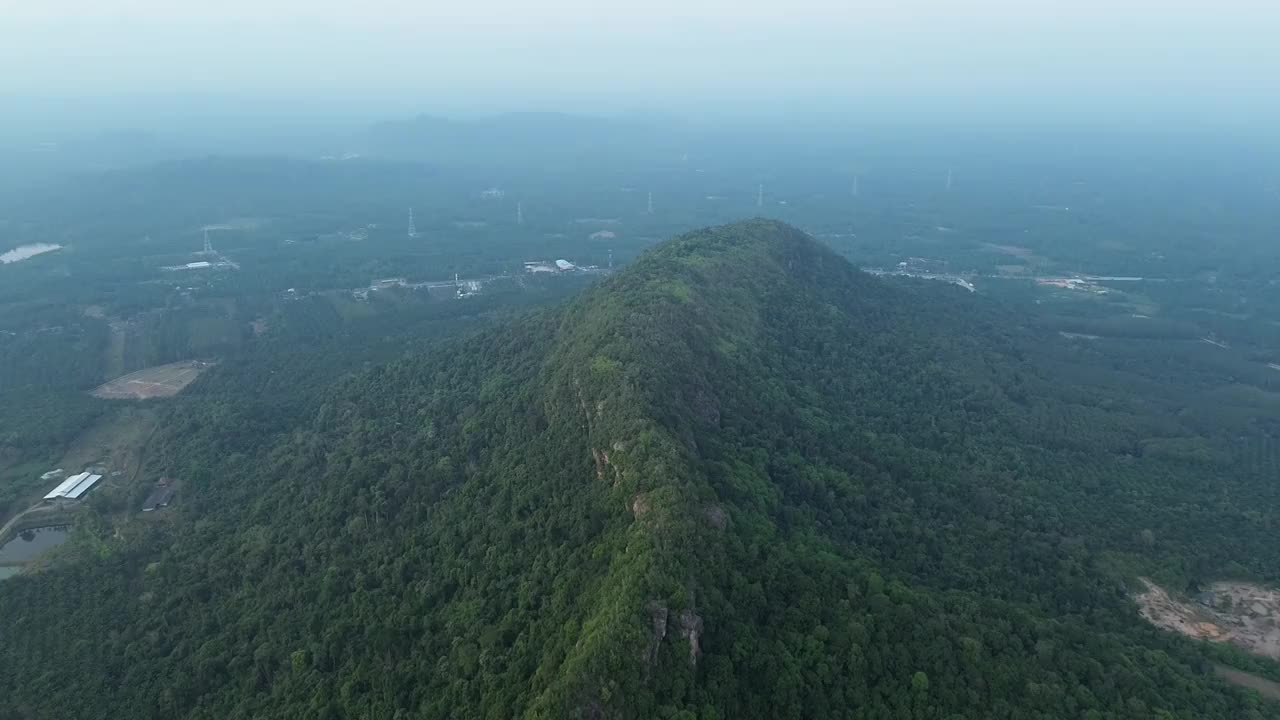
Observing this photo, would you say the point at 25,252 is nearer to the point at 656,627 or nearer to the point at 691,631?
the point at 656,627

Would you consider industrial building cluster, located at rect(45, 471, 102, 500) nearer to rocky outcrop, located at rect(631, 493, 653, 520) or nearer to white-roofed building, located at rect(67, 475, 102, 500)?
white-roofed building, located at rect(67, 475, 102, 500)

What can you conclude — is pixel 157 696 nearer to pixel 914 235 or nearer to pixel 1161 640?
pixel 1161 640

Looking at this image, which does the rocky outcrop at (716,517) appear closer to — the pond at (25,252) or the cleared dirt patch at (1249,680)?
the cleared dirt patch at (1249,680)

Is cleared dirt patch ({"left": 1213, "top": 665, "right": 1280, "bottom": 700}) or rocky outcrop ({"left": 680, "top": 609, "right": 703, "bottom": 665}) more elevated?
rocky outcrop ({"left": 680, "top": 609, "right": 703, "bottom": 665})

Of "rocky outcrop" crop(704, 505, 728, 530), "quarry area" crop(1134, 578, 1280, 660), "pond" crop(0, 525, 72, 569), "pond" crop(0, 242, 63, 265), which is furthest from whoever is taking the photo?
"pond" crop(0, 242, 63, 265)

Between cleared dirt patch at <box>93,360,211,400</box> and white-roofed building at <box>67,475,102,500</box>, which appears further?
cleared dirt patch at <box>93,360,211,400</box>

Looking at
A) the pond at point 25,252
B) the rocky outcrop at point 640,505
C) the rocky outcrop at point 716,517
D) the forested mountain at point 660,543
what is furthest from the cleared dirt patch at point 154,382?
the pond at point 25,252

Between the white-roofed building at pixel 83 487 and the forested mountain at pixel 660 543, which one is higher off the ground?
the forested mountain at pixel 660 543

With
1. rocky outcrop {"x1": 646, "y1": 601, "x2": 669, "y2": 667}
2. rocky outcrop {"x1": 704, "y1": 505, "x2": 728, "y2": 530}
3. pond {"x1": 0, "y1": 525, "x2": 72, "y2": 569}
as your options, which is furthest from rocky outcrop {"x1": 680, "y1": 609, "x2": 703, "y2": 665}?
pond {"x1": 0, "y1": 525, "x2": 72, "y2": 569}
